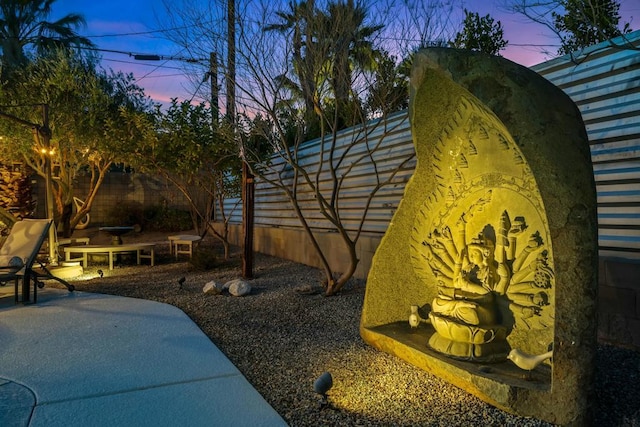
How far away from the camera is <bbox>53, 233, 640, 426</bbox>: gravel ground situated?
2604 mm

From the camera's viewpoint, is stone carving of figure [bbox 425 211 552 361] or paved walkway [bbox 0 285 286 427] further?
stone carving of figure [bbox 425 211 552 361]

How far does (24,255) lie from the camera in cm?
609

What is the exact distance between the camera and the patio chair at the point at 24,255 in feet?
18.7

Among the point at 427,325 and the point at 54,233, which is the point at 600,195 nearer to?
the point at 427,325

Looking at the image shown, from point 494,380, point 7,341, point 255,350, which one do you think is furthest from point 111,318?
point 494,380

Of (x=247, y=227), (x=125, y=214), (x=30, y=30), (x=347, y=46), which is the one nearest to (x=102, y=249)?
(x=247, y=227)

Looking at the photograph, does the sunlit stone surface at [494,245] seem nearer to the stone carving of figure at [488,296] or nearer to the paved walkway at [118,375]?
the stone carving of figure at [488,296]

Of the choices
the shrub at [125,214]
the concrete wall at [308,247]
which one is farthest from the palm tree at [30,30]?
the concrete wall at [308,247]

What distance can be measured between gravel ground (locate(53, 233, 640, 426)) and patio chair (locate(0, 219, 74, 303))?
1188 mm

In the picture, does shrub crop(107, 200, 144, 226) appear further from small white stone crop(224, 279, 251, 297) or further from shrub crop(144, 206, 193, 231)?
small white stone crop(224, 279, 251, 297)

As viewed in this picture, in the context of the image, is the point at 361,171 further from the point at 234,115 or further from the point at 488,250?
the point at 488,250

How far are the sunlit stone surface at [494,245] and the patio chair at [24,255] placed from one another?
14.7 feet

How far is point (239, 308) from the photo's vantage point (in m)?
5.44

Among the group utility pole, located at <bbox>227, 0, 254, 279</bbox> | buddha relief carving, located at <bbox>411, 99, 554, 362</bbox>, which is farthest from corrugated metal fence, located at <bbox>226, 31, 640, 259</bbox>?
utility pole, located at <bbox>227, 0, 254, 279</bbox>
